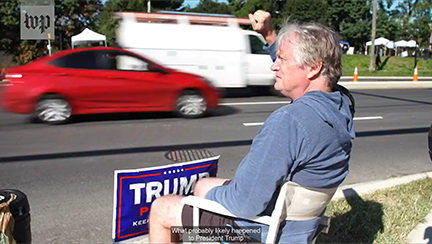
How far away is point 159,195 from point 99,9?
2336cm

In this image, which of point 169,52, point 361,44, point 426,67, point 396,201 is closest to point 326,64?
point 396,201

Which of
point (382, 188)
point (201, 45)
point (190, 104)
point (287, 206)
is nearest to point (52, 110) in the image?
point (190, 104)

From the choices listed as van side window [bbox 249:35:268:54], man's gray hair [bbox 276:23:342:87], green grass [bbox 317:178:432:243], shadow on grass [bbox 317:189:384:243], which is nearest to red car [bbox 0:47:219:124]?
van side window [bbox 249:35:268:54]

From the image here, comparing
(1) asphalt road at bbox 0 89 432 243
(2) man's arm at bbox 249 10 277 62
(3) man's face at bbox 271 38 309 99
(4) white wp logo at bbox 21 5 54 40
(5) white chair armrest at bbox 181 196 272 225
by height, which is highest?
(4) white wp logo at bbox 21 5 54 40

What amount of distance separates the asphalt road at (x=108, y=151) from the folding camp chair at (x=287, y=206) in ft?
5.61

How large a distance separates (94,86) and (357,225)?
6.17 metres

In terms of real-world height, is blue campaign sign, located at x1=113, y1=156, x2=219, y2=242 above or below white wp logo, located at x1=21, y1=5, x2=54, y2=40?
below

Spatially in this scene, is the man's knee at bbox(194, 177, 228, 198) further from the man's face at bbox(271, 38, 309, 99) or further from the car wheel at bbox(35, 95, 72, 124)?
the car wheel at bbox(35, 95, 72, 124)

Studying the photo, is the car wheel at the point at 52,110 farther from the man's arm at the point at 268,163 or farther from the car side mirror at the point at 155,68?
the man's arm at the point at 268,163

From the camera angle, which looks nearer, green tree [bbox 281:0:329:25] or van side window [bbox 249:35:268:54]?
van side window [bbox 249:35:268:54]

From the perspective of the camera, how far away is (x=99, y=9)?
23672mm

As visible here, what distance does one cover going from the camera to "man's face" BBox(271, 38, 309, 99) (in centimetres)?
196

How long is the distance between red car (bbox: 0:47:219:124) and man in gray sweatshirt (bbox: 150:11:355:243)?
21.4 feet

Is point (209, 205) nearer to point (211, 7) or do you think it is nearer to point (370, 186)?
point (370, 186)
